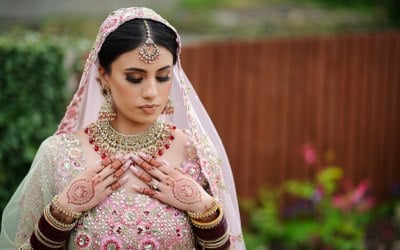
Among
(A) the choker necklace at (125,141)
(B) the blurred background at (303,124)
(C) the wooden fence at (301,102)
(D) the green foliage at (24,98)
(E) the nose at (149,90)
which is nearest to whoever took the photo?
(E) the nose at (149,90)

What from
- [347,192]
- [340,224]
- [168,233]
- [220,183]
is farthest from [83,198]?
[347,192]

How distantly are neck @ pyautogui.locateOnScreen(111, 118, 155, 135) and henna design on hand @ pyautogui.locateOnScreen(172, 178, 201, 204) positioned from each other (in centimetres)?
25

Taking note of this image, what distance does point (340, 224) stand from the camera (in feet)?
25.7

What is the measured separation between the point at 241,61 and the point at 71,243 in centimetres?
497

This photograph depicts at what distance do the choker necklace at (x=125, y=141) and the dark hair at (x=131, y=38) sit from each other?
0.27 meters

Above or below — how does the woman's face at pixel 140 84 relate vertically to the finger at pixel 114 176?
above

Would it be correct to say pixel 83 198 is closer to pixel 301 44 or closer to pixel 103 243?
pixel 103 243

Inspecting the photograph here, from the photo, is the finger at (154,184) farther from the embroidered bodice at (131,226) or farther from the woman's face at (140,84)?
the woman's face at (140,84)

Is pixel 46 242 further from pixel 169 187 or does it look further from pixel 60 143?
pixel 169 187

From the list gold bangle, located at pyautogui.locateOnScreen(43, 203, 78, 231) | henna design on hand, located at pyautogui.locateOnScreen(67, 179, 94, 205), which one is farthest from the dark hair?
gold bangle, located at pyautogui.locateOnScreen(43, 203, 78, 231)

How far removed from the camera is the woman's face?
352cm

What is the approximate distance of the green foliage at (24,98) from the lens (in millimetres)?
6301

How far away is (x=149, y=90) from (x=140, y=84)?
0.05 meters

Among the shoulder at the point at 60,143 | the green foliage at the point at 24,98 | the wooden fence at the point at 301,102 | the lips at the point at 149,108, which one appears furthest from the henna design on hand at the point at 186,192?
the wooden fence at the point at 301,102
